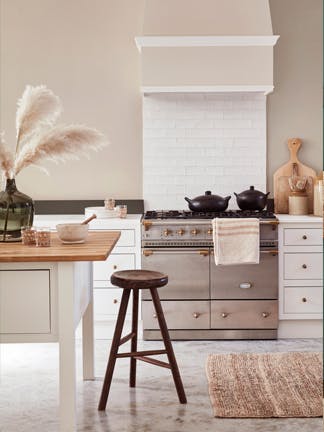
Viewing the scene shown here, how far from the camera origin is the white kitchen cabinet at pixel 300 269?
227 inches

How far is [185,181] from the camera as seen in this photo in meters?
6.50

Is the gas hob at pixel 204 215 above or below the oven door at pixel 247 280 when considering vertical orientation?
above

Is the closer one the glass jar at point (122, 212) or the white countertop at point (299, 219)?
the white countertop at point (299, 219)

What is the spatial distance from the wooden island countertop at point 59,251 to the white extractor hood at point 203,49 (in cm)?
222

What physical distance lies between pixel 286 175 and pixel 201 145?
0.82 m

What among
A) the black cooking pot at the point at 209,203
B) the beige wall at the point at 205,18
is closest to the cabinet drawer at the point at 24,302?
the black cooking pot at the point at 209,203

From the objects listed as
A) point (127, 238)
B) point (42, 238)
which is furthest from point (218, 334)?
point (42, 238)

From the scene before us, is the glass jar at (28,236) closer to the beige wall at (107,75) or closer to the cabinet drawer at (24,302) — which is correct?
the cabinet drawer at (24,302)

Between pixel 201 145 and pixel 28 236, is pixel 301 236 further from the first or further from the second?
pixel 28 236

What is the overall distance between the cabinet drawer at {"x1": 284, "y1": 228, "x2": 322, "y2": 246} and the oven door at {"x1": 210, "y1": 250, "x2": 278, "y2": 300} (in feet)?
0.58

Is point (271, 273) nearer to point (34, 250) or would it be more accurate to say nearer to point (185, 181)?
point (185, 181)

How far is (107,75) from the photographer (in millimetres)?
6477

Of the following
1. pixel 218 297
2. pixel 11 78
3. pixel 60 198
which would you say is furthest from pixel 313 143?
pixel 11 78

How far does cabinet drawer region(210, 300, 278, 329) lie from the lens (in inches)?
226
